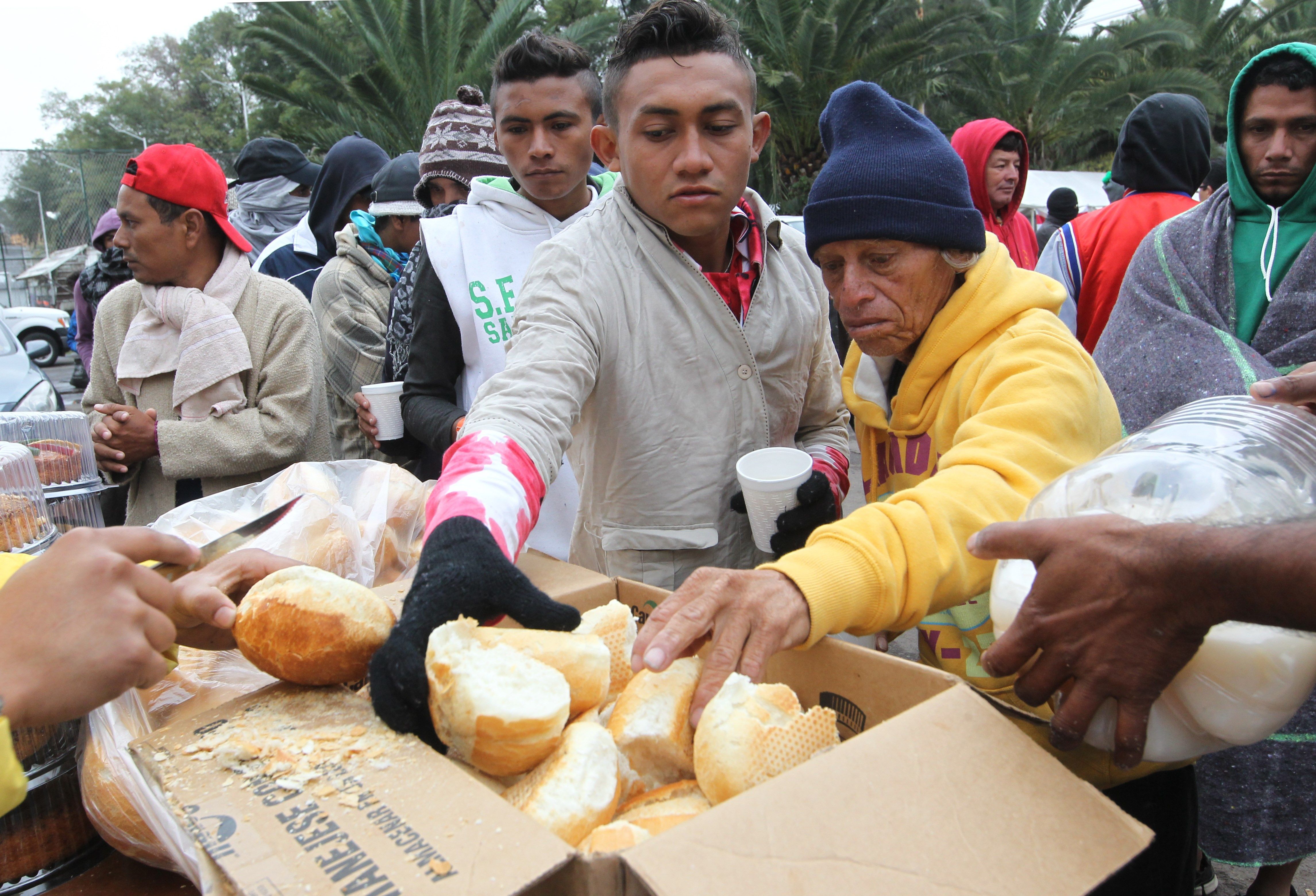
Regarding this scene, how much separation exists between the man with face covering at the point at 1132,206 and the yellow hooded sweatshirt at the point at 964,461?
2285 millimetres

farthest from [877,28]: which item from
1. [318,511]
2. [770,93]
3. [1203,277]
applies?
[318,511]

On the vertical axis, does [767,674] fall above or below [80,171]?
below

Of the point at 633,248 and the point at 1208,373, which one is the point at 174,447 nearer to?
the point at 633,248

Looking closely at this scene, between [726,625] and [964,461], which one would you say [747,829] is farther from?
[964,461]

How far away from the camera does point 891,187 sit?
179cm

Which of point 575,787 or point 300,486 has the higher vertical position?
point 300,486

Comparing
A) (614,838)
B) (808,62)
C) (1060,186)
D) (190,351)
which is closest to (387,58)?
(808,62)

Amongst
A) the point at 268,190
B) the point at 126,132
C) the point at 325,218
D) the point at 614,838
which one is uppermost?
the point at 126,132

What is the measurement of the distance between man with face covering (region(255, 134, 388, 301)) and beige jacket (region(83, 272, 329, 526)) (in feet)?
5.23

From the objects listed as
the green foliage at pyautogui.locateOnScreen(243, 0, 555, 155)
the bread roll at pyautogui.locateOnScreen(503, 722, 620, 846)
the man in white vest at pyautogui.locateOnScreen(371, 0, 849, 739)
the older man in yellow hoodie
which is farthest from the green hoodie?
the green foliage at pyautogui.locateOnScreen(243, 0, 555, 155)

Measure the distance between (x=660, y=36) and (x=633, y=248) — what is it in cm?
51

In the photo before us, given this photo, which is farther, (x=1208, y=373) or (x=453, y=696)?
(x=1208, y=373)

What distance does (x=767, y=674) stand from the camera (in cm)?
159

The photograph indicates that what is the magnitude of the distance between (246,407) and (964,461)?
2537 mm
